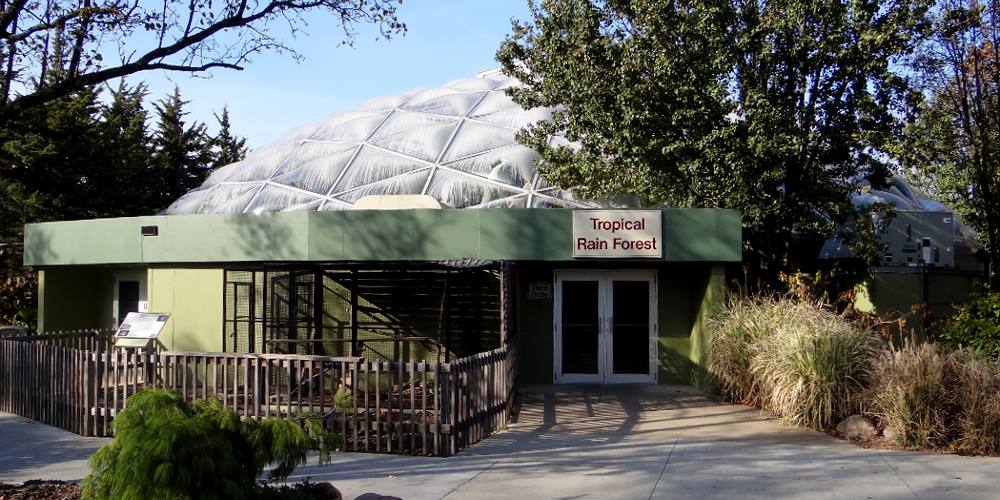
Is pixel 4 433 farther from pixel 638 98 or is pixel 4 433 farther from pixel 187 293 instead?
pixel 638 98

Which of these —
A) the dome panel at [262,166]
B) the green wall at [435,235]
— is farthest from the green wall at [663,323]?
the dome panel at [262,166]

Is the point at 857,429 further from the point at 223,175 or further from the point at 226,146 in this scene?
the point at 226,146

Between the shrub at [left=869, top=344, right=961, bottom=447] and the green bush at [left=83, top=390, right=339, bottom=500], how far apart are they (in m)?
7.13

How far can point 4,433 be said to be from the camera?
1084 centimetres

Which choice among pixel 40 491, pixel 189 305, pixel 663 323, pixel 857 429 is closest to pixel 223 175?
pixel 189 305

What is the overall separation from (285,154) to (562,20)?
1069 cm

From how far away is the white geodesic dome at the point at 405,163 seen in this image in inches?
731

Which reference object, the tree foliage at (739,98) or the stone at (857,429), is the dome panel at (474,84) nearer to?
the tree foliage at (739,98)

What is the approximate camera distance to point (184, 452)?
4988 mm

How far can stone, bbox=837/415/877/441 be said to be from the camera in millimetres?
9795

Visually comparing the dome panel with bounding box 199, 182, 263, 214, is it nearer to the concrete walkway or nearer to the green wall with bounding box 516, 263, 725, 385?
the green wall with bounding box 516, 263, 725, 385

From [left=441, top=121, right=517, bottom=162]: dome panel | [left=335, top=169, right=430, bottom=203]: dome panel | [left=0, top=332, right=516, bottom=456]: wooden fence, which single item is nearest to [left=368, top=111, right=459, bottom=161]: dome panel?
[left=441, top=121, right=517, bottom=162]: dome panel

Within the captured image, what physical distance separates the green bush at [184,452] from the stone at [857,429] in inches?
276

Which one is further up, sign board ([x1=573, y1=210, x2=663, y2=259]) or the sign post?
sign board ([x1=573, y1=210, x2=663, y2=259])
